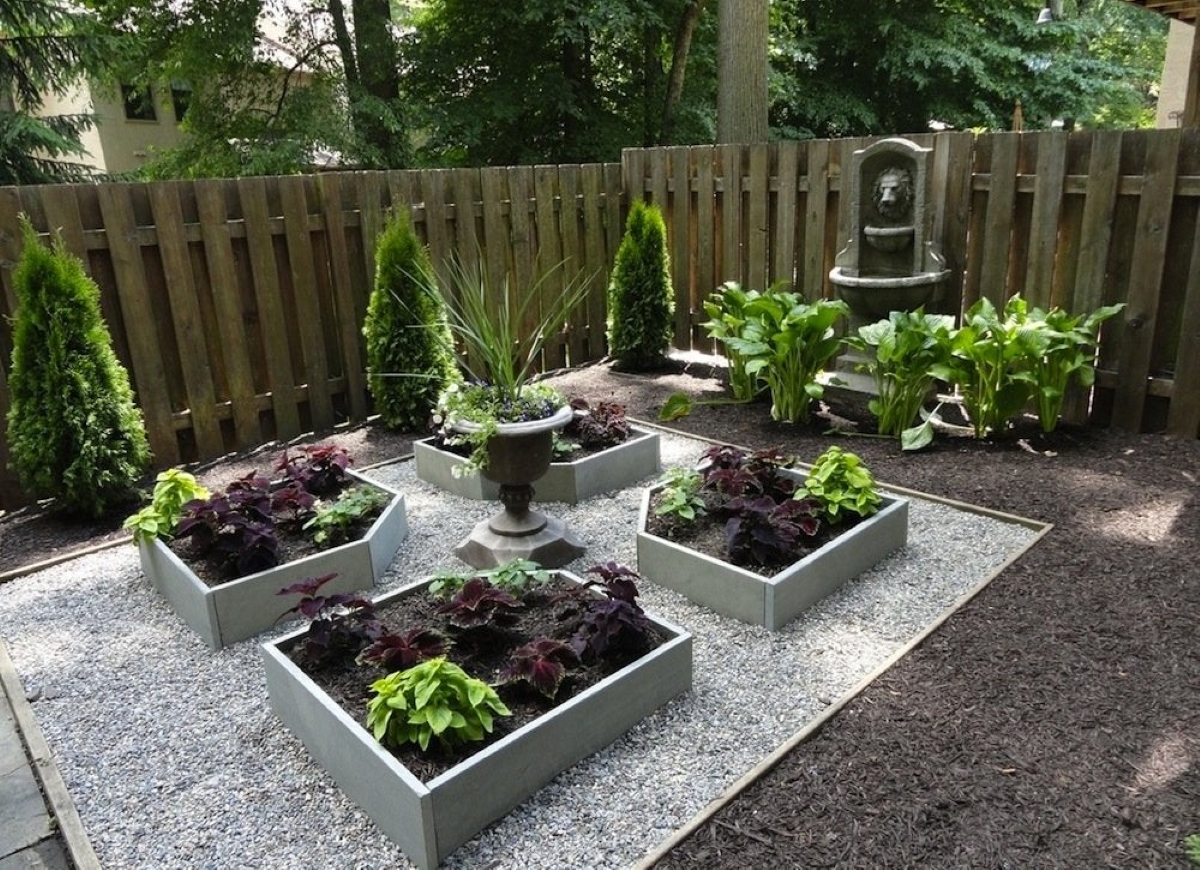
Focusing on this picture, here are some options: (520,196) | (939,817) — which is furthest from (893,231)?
(939,817)

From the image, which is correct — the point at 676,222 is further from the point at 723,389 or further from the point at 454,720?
the point at 454,720

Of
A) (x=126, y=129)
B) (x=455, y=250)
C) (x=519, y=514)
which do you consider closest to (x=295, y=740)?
(x=519, y=514)

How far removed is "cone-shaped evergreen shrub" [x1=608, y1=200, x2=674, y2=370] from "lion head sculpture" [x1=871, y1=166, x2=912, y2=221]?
179 centimetres

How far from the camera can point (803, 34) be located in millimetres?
15070

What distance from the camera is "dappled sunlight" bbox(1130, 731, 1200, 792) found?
2.10 meters

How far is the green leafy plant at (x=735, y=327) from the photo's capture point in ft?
17.2

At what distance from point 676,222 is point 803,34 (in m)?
10.4

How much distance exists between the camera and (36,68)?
8234 millimetres

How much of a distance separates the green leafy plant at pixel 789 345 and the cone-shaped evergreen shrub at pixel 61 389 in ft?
11.0

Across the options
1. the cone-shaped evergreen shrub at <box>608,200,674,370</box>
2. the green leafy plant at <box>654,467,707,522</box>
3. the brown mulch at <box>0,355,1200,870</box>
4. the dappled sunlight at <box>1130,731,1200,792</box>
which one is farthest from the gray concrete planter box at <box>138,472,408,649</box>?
the cone-shaped evergreen shrub at <box>608,200,674,370</box>

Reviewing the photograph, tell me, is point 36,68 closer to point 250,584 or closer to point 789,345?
point 250,584

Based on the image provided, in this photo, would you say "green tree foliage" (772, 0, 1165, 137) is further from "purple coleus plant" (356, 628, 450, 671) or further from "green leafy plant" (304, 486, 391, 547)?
"purple coleus plant" (356, 628, 450, 671)

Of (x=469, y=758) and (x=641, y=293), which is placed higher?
(x=641, y=293)

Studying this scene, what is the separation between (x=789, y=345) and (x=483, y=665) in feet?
10.0
